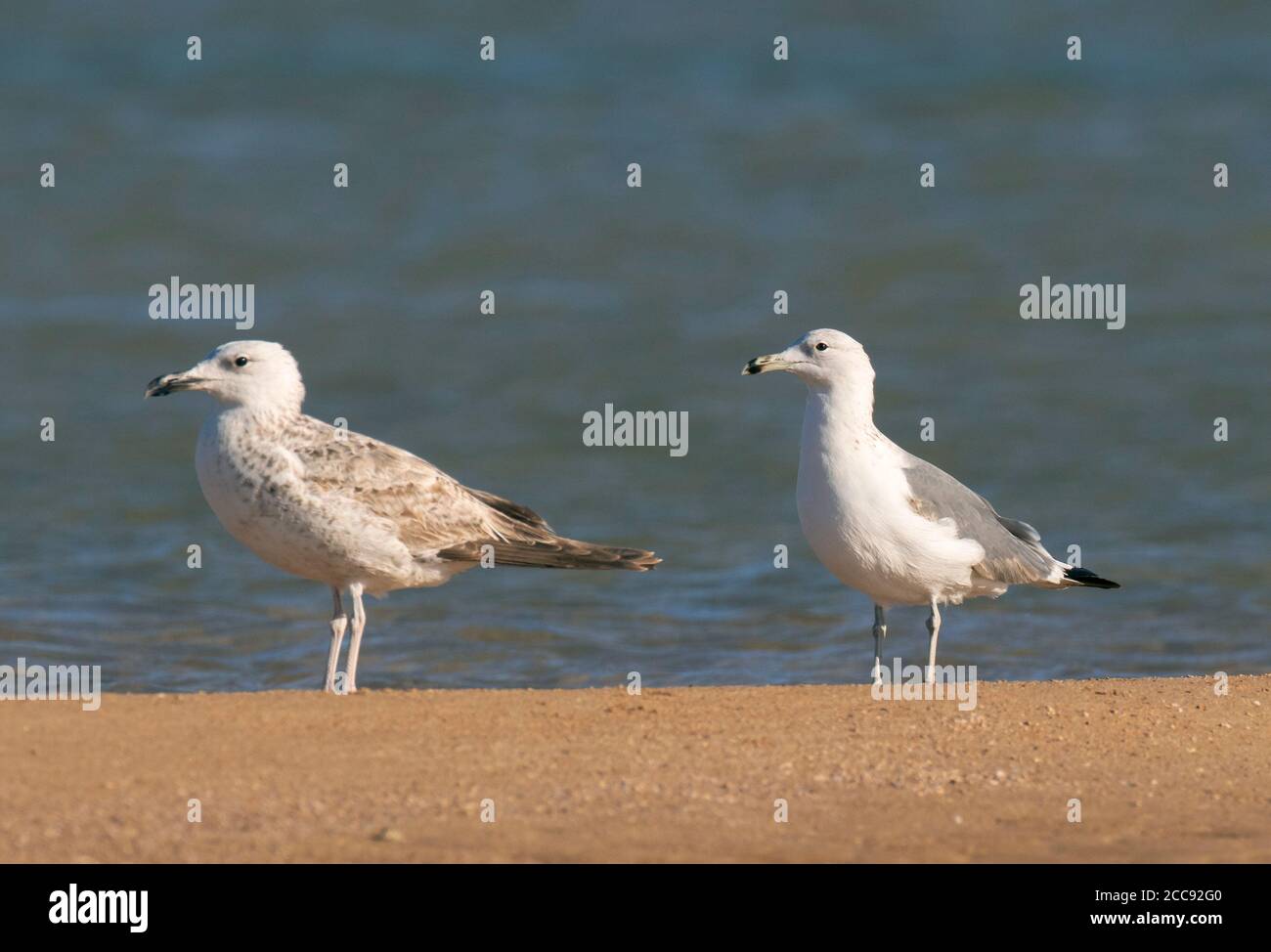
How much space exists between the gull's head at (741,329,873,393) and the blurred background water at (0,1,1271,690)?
1902 mm

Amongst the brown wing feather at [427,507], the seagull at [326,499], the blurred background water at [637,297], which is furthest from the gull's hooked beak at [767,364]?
the blurred background water at [637,297]

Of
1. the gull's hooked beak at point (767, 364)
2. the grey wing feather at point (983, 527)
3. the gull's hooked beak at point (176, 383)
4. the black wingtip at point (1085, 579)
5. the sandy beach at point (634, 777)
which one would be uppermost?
the gull's hooked beak at point (767, 364)

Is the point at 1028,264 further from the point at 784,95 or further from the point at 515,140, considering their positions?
the point at 515,140

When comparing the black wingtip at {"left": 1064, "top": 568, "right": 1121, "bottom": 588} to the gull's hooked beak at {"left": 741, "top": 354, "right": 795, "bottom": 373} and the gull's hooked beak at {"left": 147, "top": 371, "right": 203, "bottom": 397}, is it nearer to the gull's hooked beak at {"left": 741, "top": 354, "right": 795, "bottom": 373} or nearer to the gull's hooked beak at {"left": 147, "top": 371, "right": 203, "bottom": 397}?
the gull's hooked beak at {"left": 741, "top": 354, "right": 795, "bottom": 373}

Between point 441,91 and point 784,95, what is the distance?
13.4 feet

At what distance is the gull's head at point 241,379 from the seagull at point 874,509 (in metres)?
2.25

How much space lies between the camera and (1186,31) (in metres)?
22.2

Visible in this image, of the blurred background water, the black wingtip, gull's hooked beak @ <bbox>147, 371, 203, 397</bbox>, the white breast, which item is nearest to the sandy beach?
the white breast

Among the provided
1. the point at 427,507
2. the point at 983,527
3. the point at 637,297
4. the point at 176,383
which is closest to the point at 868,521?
the point at 983,527

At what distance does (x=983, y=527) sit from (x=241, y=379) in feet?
12.2

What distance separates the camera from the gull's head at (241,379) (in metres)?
8.34

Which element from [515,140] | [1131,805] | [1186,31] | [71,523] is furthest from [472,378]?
[1186,31]

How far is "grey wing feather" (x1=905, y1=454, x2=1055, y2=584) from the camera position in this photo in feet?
28.2

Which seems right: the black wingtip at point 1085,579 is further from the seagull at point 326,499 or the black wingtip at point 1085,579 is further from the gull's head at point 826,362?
the seagull at point 326,499
